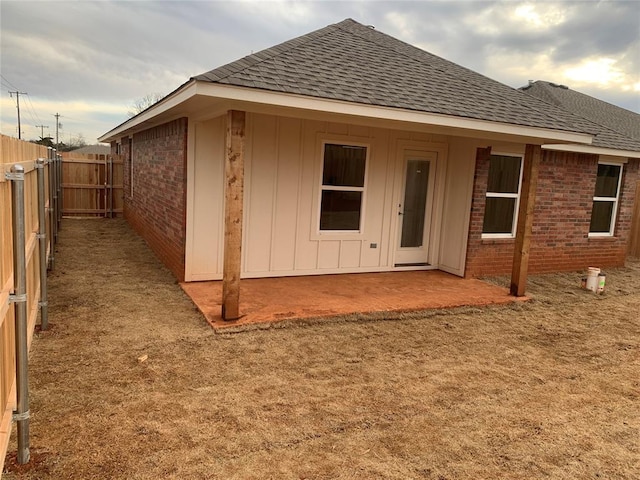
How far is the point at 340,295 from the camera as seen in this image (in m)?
6.87

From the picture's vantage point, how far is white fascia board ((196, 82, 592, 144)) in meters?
4.74

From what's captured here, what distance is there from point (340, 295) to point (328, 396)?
3.04 metres

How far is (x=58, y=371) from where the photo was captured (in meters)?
4.04

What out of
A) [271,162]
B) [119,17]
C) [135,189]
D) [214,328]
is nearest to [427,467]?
[214,328]

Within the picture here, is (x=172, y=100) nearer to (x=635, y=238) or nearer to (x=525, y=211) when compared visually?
(x=525, y=211)

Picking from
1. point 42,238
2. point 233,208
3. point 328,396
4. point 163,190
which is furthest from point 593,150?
point 42,238

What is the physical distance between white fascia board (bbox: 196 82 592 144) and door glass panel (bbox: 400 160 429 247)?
222cm

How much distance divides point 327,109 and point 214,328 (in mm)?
2831

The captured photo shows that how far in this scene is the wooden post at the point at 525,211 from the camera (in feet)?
23.4

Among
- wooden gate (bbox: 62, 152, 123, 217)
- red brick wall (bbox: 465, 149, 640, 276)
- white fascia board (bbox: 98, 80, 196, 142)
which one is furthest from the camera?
wooden gate (bbox: 62, 152, 123, 217)

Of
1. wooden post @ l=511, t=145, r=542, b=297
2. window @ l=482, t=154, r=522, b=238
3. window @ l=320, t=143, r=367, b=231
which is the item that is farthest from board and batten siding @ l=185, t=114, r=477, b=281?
wooden post @ l=511, t=145, r=542, b=297

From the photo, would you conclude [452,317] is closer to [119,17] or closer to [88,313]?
[88,313]

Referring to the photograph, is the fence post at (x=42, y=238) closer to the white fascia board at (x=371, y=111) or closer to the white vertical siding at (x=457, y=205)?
the white fascia board at (x=371, y=111)

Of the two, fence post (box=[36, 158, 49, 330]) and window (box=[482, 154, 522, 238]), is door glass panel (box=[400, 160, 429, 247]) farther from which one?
fence post (box=[36, 158, 49, 330])
